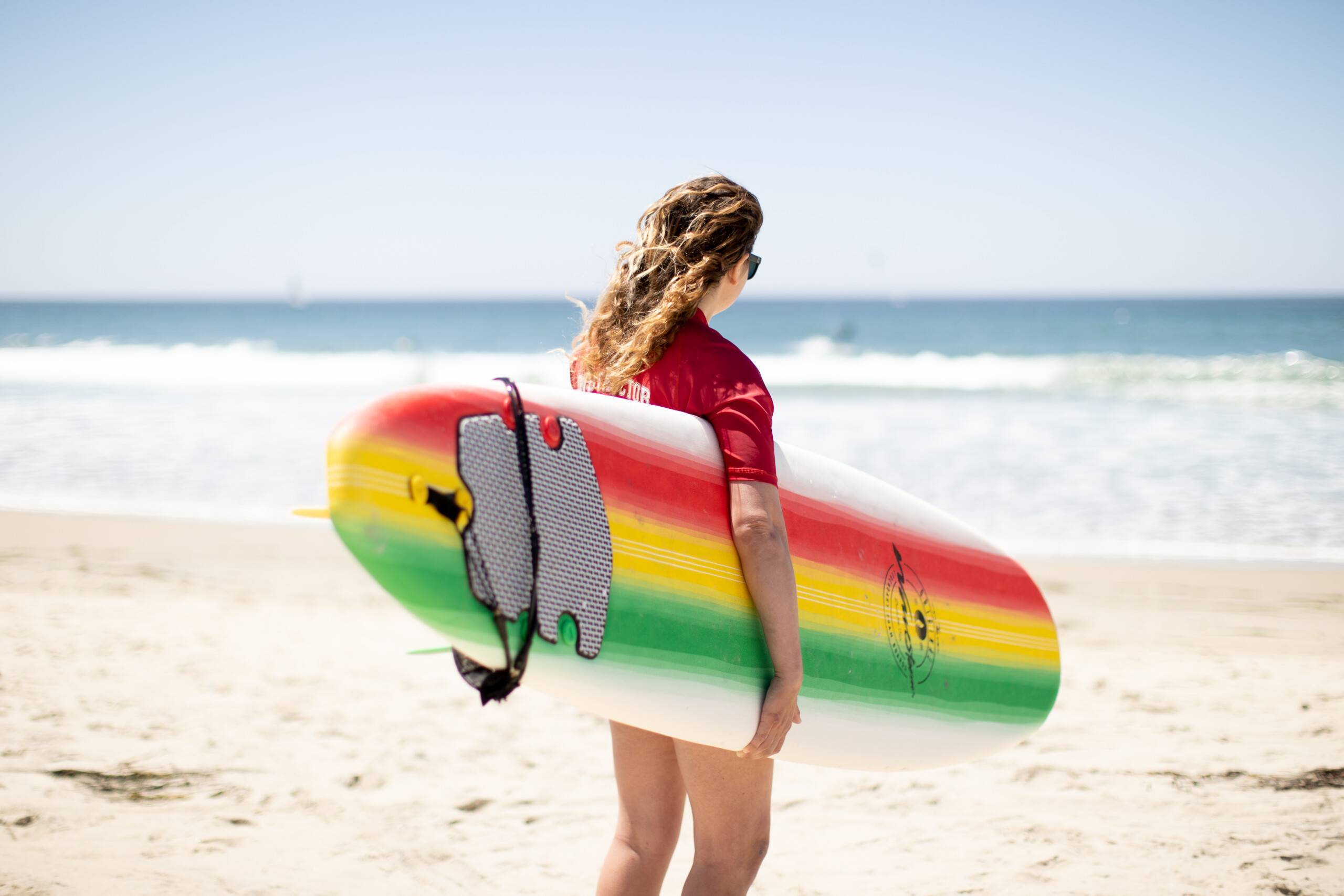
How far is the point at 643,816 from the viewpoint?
1.59m

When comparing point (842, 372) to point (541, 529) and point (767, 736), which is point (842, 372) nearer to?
point (767, 736)

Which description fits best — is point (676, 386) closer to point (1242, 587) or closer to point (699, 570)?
point (699, 570)

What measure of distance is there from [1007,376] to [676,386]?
17294 millimetres

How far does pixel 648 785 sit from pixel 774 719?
0.28m

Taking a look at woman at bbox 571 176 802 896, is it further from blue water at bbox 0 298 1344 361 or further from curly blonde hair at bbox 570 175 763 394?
blue water at bbox 0 298 1344 361

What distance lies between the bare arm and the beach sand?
1.11 m

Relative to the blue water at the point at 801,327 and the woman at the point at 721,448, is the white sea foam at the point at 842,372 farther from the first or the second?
the woman at the point at 721,448

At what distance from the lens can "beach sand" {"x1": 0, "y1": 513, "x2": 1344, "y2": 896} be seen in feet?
7.80

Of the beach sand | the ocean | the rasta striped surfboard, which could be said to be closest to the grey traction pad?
the rasta striped surfboard

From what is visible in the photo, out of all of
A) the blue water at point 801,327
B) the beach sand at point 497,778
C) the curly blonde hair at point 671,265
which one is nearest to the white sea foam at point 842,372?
the blue water at point 801,327

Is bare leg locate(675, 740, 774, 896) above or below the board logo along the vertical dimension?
below

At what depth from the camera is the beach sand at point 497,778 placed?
238 cm

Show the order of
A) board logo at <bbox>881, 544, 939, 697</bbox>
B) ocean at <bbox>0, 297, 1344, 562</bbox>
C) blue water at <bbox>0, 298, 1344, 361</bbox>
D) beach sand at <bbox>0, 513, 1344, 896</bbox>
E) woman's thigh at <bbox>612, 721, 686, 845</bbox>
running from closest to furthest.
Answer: woman's thigh at <bbox>612, 721, 686, 845</bbox> < board logo at <bbox>881, 544, 939, 697</bbox> < beach sand at <bbox>0, 513, 1344, 896</bbox> < ocean at <bbox>0, 297, 1344, 562</bbox> < blue water at <bbox>0, 298, 1344, 361</bbox>

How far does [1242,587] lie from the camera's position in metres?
5.14
